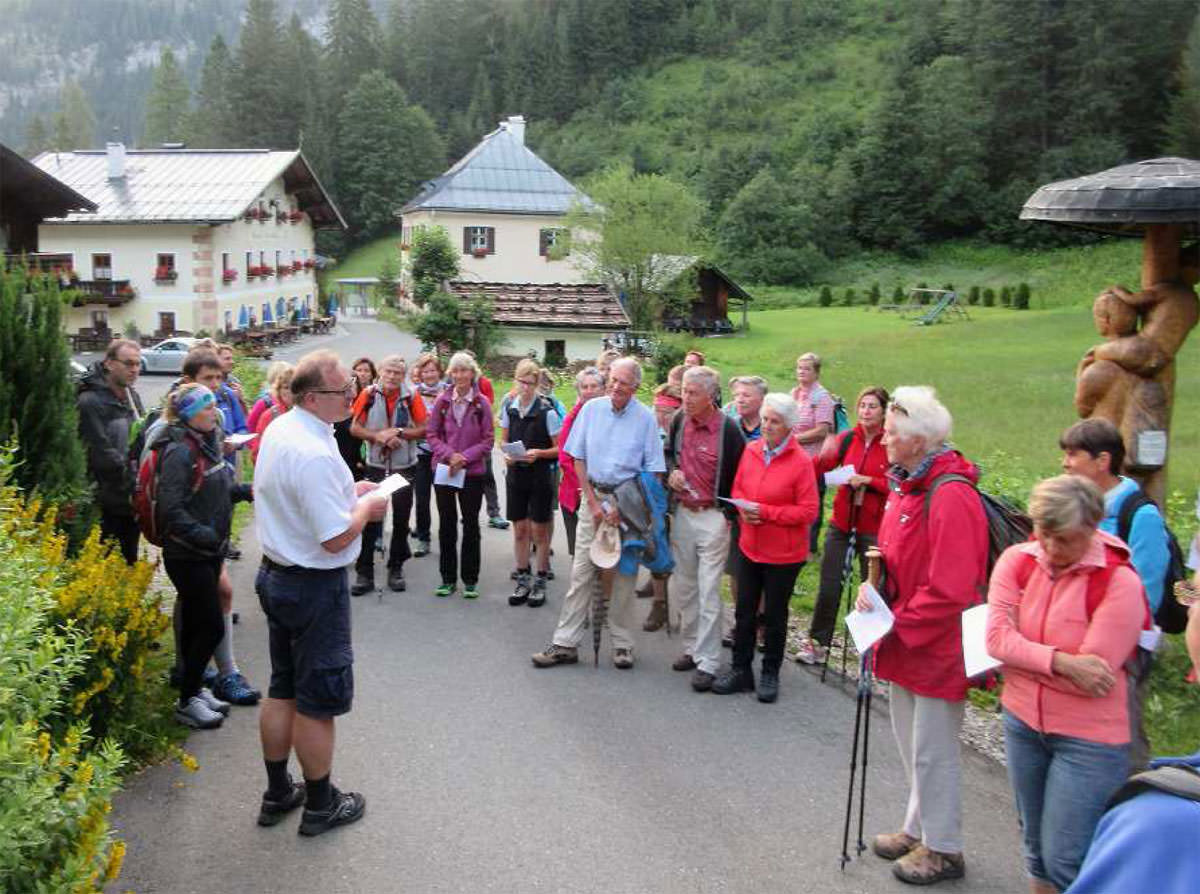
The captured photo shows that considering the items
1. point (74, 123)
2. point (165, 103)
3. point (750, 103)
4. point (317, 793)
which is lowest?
point (317, 793)

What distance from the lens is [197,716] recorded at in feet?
18.5

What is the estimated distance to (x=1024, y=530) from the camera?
4988 millimetres

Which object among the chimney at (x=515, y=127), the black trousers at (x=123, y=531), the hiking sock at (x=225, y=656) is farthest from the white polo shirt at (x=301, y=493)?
the chimney at (x=515, y=127)

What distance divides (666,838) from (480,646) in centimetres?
286

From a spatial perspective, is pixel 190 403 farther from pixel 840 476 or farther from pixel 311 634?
pixel 840 476

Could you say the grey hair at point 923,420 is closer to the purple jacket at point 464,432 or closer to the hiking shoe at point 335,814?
the hiking shoe at point 335,814

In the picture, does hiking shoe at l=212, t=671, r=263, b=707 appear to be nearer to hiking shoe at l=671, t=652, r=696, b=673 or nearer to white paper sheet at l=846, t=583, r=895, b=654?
hiking shoe at l=671, t=652, r=696, b=673

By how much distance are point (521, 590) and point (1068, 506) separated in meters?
5.44

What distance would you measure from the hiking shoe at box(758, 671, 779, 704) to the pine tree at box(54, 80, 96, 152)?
129064 millimetres

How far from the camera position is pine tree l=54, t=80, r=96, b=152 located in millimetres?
118312

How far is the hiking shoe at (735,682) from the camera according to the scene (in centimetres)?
642

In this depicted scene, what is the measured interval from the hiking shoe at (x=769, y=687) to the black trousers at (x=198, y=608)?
315 centimetres

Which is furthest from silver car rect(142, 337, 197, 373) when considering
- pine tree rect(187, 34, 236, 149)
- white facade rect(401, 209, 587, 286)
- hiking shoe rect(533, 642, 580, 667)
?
pine tree rect(187, 34, 236, 149)

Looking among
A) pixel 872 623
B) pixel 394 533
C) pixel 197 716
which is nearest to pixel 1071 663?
pixel 872 623
